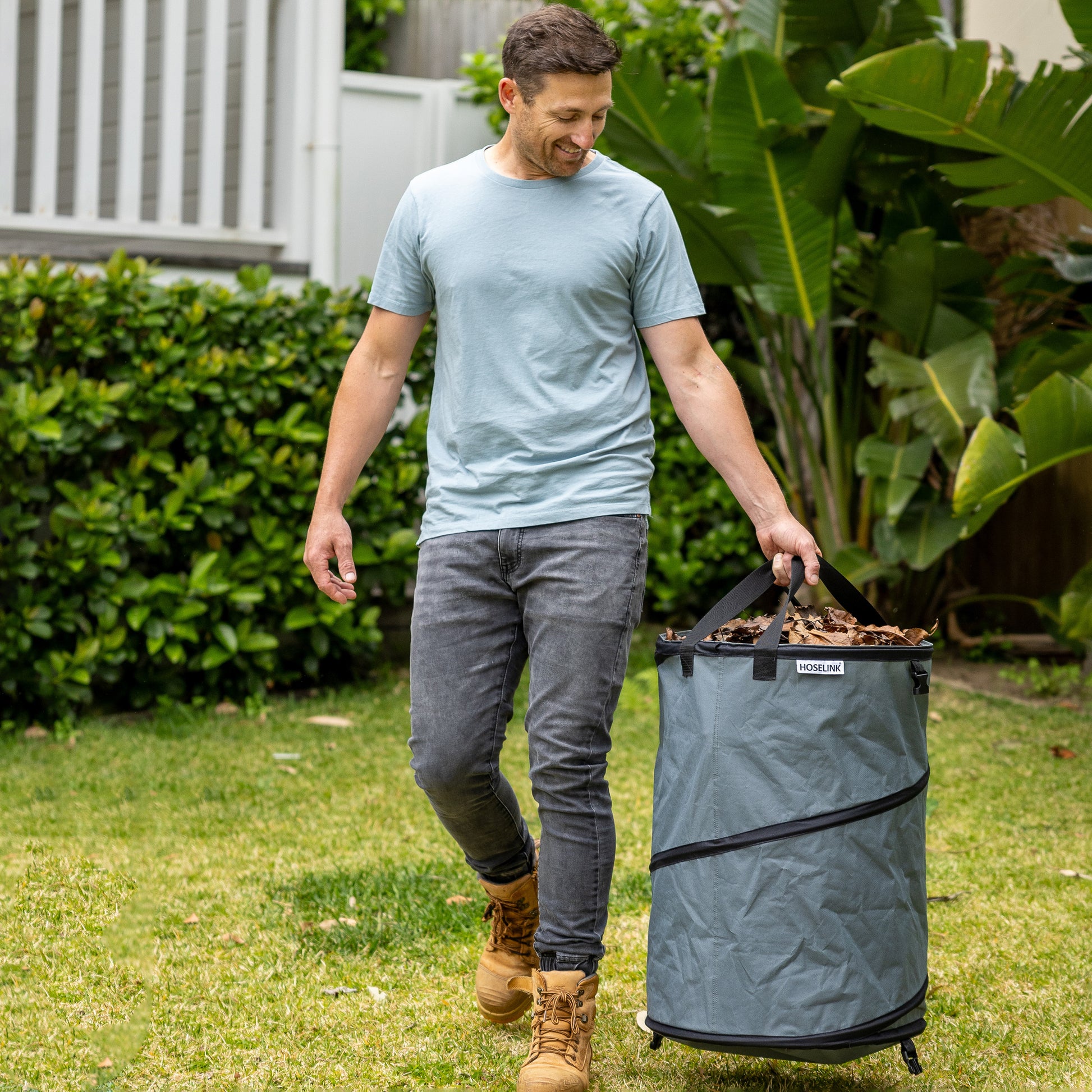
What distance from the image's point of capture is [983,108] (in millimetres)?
4586

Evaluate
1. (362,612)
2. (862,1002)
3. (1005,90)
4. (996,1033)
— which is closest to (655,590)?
(362,612)

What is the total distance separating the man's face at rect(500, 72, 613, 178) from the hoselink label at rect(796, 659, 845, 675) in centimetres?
108

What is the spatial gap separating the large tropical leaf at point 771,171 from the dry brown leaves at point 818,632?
3.80 meters

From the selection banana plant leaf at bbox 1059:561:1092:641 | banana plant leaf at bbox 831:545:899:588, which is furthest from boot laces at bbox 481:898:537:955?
banana plant leaf at bbox 831:545:899:588

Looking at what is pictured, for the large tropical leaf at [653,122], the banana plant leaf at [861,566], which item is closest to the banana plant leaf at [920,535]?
the banana plant leaf at [861,566]

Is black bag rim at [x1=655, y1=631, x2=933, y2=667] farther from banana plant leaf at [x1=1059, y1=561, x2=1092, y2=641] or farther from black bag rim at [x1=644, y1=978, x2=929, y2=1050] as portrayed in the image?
banana plant leaf at [x1=1059, y1=561, x2=1092, y2=641]

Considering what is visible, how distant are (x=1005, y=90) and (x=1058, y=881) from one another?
2.64m

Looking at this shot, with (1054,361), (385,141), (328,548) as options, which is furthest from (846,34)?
(328,548)

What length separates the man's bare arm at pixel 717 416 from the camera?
104 inches

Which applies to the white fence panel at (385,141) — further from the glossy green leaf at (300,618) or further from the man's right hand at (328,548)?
the man's right hand at (328,548)

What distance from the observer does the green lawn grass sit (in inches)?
107

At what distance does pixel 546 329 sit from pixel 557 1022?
4.42 feet

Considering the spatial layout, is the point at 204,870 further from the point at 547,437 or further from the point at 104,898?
the point at 547,437

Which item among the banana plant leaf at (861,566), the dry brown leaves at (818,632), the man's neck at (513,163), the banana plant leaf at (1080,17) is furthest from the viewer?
the banana plant leaf at (861,566)
